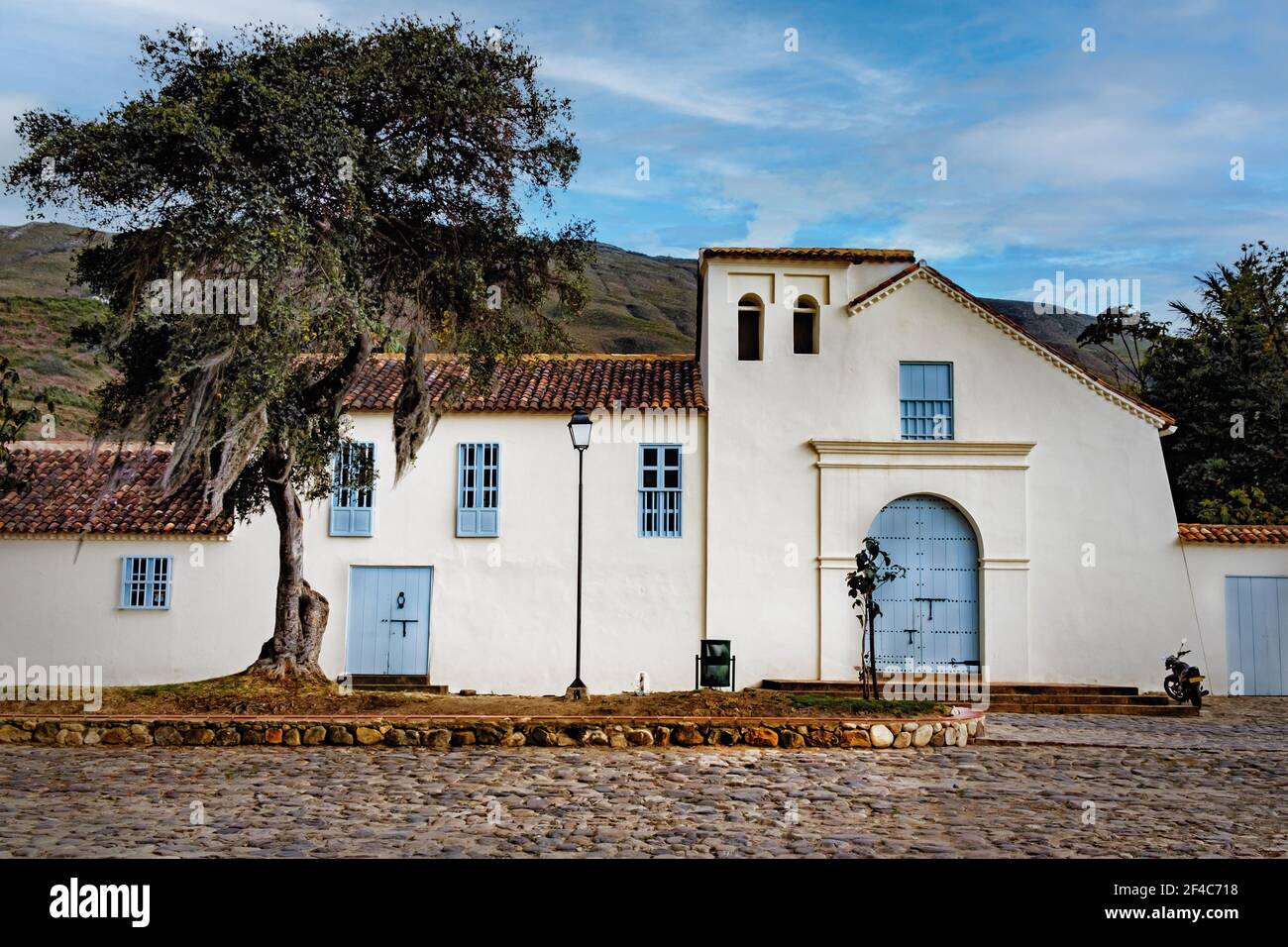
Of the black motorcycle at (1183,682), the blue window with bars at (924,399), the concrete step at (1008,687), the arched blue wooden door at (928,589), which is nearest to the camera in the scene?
the black motorcycle at (1183,682)

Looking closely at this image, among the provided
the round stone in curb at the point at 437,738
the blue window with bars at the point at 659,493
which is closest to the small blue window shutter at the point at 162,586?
the blue window with bars at the point at 659,493

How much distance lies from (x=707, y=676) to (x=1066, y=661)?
620 centimetres

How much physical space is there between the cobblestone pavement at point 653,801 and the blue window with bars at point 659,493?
728 cm

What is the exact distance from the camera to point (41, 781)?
410 inches

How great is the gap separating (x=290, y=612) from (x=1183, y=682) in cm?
1359

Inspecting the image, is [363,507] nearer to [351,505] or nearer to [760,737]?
[351,505]

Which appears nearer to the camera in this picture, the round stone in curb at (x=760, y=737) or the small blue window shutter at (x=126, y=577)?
the round stone in curb at (x=760, y=737)

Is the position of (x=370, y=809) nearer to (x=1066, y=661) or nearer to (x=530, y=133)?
(x=530, y=133)

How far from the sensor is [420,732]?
519 inches

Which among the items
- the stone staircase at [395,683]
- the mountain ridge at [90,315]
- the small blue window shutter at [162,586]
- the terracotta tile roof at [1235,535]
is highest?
the mountain ridge at [90,315]

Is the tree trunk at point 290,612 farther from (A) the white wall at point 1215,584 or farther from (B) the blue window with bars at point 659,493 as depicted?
(A) the white wall at point 1215,584

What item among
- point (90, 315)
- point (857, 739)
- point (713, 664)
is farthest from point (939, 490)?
point (90, 315)

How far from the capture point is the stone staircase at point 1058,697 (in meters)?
17.8

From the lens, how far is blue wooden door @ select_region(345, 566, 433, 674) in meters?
19.3
